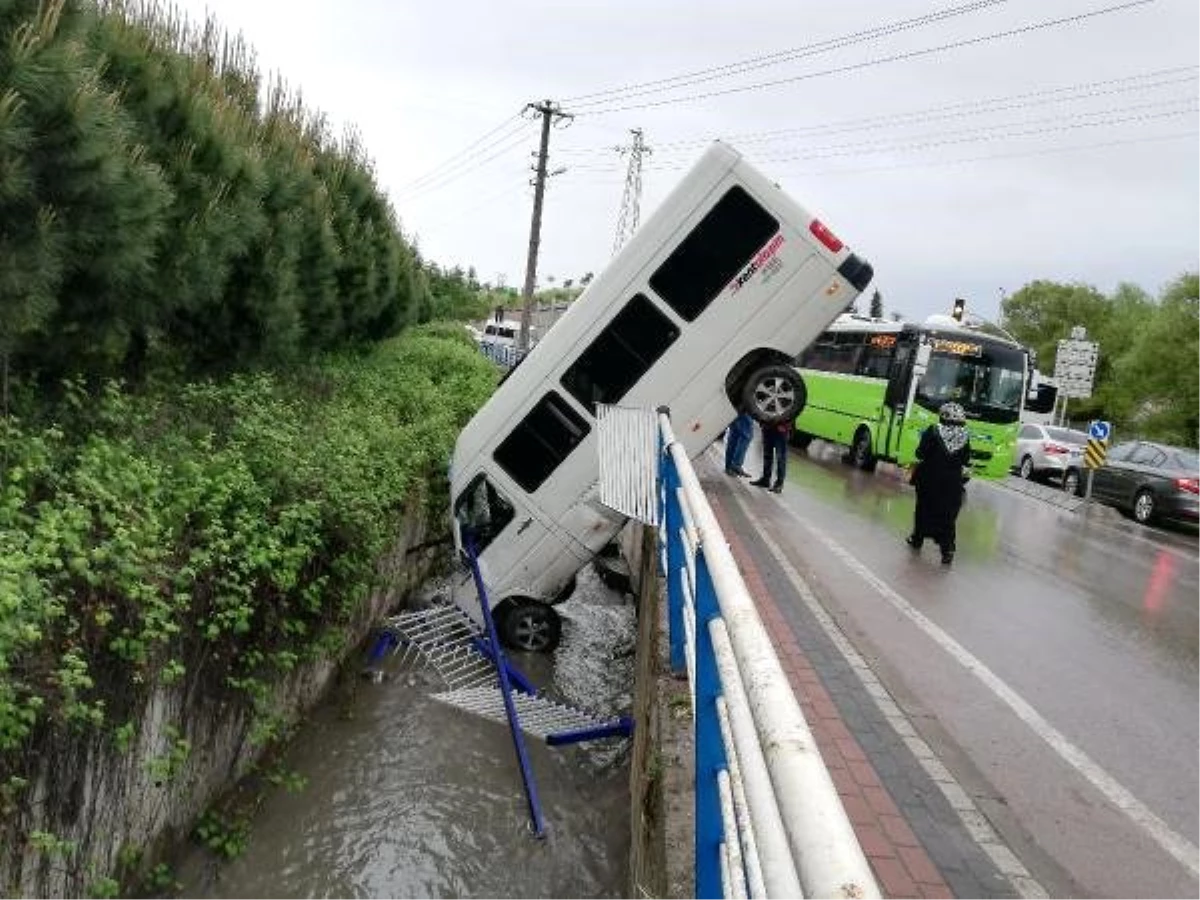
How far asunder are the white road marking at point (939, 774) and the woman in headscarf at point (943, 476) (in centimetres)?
301

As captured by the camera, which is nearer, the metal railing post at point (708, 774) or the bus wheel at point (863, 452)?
the metal railing post at point (708, 774)

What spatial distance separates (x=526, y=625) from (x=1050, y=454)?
20.4 meters

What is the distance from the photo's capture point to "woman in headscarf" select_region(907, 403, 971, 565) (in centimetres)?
1092

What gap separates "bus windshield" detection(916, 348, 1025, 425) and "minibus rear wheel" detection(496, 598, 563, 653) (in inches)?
Result: 428

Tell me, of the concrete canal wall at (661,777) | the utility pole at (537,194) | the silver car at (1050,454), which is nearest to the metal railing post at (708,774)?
the concrete canal wall at (661,777)

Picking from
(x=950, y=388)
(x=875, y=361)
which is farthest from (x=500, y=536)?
(x=875, y=361)

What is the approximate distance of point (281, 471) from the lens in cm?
662

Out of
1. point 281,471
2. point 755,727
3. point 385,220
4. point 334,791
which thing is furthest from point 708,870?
point 385,220

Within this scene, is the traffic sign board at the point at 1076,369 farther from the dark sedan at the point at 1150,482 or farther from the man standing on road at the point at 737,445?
the man standing on road at the point at 737,445

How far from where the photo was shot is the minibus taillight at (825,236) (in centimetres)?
967

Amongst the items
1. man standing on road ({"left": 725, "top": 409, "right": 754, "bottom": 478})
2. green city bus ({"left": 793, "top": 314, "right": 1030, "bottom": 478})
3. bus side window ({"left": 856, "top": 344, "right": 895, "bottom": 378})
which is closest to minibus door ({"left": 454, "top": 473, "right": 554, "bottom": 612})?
man standing on road ({"left": 725, "top": 409, "right": 754, "bottom": 478})

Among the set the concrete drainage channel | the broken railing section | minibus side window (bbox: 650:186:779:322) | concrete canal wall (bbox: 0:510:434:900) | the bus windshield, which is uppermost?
minibus side window (bbox: 650:186:779:322)

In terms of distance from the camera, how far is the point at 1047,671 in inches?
293

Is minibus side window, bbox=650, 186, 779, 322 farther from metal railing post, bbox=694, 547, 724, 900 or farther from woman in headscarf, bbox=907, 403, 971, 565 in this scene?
metal railing post, bbox=694, 547, 724, 900
